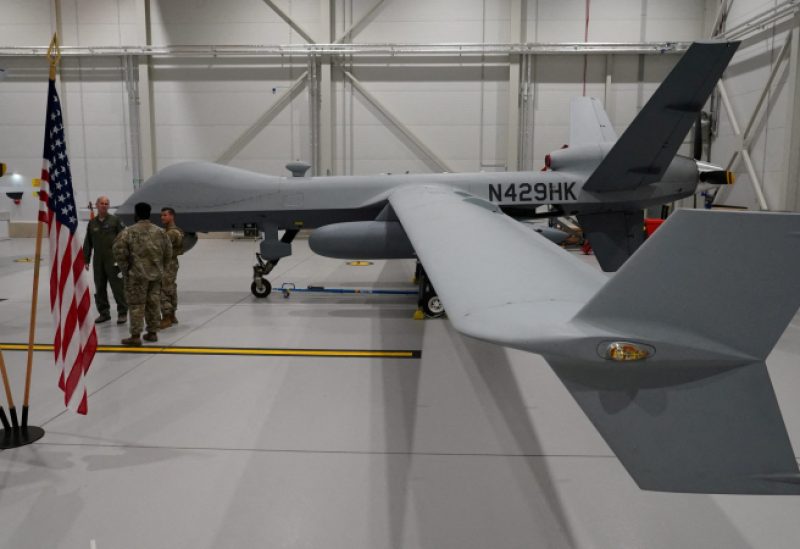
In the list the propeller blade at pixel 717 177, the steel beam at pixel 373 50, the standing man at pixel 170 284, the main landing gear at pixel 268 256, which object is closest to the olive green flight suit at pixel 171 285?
the standing man at pixel 170 284

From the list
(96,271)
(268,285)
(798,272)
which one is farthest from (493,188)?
(798,272)

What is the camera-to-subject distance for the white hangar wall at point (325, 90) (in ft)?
60.8

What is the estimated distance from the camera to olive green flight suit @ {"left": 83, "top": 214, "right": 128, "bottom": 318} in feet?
26.4

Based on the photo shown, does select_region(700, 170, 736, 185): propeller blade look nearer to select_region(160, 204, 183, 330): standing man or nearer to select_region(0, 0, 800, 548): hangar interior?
select_region(0, 0, 800, 548): hangar interior

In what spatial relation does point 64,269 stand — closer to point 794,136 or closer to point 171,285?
point 171,285

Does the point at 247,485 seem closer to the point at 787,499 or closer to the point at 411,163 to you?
the point at 787,499

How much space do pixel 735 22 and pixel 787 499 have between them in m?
17.3

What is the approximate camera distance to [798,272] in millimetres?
1953

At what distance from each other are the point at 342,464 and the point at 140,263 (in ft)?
14.2

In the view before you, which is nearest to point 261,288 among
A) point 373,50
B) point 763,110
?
point 373,50

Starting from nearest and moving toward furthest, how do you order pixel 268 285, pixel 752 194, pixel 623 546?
pixel 623 546 < pixel 268 285 < pixel 752 194

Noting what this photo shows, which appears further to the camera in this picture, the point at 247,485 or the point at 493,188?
the point at 493,188

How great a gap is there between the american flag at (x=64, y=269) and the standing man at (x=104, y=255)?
11.6ft

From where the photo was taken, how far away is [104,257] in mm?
8203
